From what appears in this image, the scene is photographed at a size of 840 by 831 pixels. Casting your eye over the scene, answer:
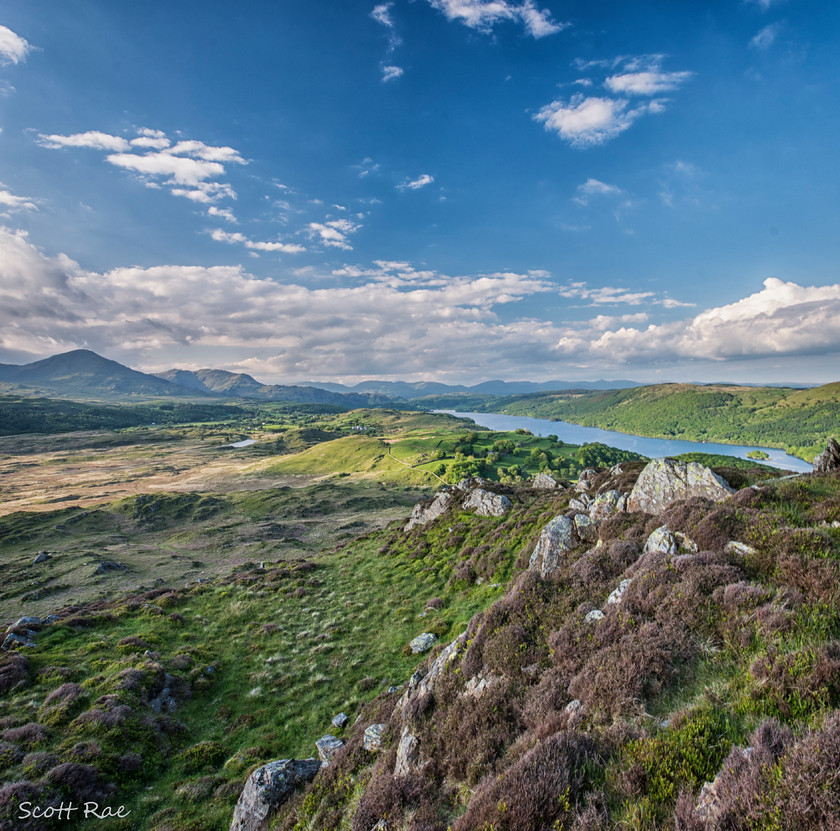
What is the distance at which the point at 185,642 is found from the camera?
21.8 m

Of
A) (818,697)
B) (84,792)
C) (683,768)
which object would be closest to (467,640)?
(683,768)

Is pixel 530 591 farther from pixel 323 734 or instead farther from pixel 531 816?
pixel 323 734

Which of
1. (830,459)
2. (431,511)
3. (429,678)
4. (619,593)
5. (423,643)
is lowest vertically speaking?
(431,511)

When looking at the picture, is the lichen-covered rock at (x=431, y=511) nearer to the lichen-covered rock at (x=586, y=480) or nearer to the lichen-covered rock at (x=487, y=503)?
the lichen-covered rock at (x=487, y=503)

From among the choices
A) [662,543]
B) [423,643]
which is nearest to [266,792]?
[423,643]

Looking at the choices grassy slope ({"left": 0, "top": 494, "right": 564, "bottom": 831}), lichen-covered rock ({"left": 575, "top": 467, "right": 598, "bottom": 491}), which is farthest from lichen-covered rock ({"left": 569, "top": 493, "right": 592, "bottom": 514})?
lichen-covered rock ({"left": 575, "top": 467, "right": 598, "bottom": 491})

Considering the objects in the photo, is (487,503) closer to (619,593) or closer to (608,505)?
(608,505)

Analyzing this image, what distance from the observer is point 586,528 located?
672 inches

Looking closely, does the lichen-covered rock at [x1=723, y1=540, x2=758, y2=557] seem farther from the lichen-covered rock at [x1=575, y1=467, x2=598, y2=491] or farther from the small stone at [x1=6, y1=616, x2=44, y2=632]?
the small stone at [x1=6, y1=616, x2=44, y2=632]

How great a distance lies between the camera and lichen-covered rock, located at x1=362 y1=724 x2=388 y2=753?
10175 mm

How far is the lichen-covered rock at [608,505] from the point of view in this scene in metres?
19.3

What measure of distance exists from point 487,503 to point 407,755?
1084 inches

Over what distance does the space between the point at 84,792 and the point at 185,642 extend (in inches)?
446

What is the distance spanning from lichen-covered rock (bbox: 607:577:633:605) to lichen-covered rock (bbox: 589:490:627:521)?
884cm
